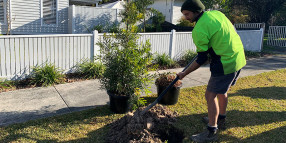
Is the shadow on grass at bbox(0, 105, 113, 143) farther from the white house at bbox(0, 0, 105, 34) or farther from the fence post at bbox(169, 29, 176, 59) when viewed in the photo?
the white house at bbox(0, 0, 105, 34)

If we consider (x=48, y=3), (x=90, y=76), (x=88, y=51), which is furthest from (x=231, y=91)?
(x=48, y=3)

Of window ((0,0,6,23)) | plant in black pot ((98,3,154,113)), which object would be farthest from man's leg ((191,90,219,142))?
window ((0,0,6,23))

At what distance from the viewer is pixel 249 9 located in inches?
803

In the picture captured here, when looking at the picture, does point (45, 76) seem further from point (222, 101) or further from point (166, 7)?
point (166, 7)

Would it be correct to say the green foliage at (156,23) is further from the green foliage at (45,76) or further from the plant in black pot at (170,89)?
the plant in black pot at (170,89)

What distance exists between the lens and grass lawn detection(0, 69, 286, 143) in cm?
341

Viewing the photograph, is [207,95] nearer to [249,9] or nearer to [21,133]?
[21,133]

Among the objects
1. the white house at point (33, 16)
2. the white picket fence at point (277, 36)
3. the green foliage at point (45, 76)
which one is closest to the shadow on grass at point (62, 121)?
the green foliage at point (45, 76)

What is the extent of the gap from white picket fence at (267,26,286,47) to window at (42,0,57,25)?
45.1ft

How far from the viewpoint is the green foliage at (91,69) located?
6547mm

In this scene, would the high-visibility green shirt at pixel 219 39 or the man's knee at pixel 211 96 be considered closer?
the high-visibility green shirt at pixel 219 39

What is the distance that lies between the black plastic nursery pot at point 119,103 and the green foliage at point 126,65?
99 millimetres

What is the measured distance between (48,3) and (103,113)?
10332mm

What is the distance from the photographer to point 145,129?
10.7 feet
